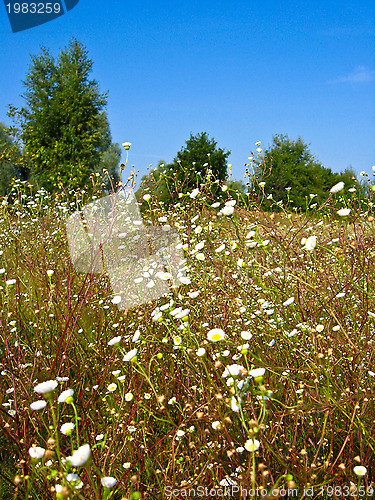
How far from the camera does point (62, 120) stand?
65.5 ft

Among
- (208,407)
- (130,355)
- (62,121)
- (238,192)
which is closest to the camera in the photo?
(130,355)

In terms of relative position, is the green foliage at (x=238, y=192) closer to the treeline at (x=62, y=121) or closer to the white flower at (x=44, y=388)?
the white flower at (x=44, y=388)

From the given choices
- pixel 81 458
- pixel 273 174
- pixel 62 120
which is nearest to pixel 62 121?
pixel 62 120

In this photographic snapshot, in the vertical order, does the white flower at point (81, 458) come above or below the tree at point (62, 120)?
below

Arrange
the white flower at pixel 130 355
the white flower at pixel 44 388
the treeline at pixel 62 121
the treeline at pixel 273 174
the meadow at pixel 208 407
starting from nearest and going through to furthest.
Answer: the white flower at pixel 44 388
the meadow at pixel 208 407
the white flower at pixel 130 355
the treeline at pixel 273 174
the treeline at pixel 62 121

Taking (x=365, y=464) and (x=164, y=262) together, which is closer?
(x=365, y=464)

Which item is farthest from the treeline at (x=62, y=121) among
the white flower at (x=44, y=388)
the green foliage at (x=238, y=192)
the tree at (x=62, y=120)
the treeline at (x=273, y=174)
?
the white flower at (x=44, y=388)

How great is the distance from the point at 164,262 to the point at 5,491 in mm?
2096

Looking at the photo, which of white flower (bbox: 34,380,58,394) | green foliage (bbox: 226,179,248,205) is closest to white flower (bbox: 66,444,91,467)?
white flower (bbox: 34,380,58,394)

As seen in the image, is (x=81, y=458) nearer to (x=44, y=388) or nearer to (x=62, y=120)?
(x=44, y=388)

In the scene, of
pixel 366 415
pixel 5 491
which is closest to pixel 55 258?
pixel 5 491

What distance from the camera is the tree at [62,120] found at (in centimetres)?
1939

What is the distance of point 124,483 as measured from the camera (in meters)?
1.61

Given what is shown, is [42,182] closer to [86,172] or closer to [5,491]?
[86,172]
